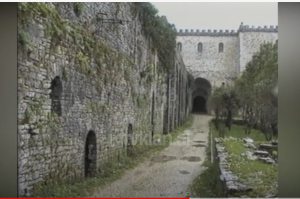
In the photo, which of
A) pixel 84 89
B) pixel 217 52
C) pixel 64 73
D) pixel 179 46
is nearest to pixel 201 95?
pixel 217 52

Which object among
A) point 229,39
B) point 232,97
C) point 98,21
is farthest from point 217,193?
point 98,21

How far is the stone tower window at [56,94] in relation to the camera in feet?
16.3

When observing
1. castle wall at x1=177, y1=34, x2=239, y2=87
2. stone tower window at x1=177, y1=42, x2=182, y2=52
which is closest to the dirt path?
castle wall at x1=177, y1=34, x2=239, y2=87

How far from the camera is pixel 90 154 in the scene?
598cm

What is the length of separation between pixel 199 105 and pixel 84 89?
1783mm

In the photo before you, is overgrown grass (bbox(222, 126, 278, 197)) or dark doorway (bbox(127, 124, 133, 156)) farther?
dark doorway (bbox(127, 124, 133, 156))

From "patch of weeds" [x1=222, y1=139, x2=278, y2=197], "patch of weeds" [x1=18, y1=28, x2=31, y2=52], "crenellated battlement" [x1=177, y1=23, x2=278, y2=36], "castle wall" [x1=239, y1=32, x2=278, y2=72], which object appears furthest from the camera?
"crenellated battlement" [x1=177, y1=23, x2=278, y2=36]

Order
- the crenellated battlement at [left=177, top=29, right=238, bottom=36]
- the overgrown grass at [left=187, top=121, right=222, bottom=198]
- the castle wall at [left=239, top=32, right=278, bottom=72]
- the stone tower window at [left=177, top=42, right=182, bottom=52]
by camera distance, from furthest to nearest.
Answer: the stone tower window at [left=177, top=42, right=182, bottom=52]
the crenellated battlement at [left=177, top=29, right=238, bottom=36]
the castle wall at [left=239, top=32, right=278, bottom=72]
the overgrown grass at [left=187, top=121, right=222, bottom=198]

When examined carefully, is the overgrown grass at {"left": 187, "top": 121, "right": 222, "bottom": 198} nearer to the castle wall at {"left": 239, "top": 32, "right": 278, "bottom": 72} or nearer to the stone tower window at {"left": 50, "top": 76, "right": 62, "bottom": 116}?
the castle wall at {"left": 239, "top": 32, "right": 278, "bottom": 72}

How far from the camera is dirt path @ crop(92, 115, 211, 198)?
5152 mm

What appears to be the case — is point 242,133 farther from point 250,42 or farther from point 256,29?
point 256,29

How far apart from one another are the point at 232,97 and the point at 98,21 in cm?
240

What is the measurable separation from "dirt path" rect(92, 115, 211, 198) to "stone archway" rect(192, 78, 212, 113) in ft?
0.67

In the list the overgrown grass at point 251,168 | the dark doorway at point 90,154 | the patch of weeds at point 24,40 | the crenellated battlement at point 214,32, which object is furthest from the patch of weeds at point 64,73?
the overgrown grass at point 251,168
